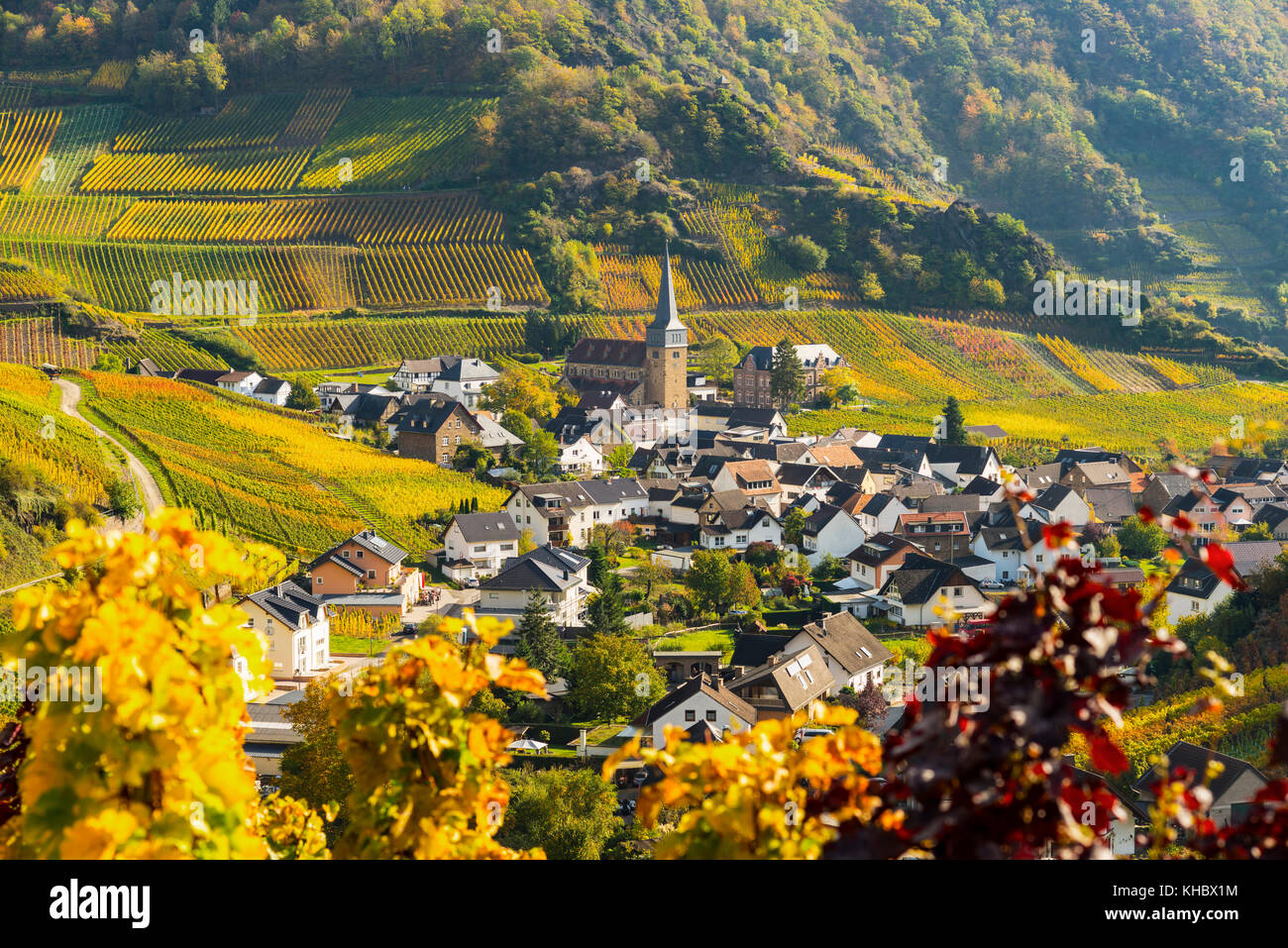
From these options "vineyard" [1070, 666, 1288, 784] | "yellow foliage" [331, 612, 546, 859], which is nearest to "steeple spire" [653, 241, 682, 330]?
→ "vineyard" [1070, 666, 1288, 784]

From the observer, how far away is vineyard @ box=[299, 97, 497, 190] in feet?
270

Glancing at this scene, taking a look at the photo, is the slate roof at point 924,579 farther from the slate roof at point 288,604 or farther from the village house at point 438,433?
the village house at point 438,433

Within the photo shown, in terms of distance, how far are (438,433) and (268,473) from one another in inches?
332

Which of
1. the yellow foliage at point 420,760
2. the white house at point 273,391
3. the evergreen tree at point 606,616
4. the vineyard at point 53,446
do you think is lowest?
the evergreen tree at point 606,616

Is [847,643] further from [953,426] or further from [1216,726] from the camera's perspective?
[953,426]

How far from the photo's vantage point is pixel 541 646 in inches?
1172

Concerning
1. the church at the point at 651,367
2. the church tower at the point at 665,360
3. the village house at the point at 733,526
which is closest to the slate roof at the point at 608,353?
the church at the point at 651,367

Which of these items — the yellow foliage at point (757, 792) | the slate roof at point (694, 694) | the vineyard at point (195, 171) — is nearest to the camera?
the yellow foliage at point (757, 792)

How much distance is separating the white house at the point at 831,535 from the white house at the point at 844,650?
10.6 meters

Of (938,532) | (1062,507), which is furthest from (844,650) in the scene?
(1062,507)

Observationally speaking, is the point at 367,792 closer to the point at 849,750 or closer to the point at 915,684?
the point at 849,750

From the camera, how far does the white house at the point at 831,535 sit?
41.5m

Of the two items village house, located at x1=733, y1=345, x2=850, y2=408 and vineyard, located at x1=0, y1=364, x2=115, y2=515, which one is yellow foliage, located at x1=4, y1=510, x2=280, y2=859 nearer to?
vineyard, located at x1=0, y1=364, x2=115, y2=515
